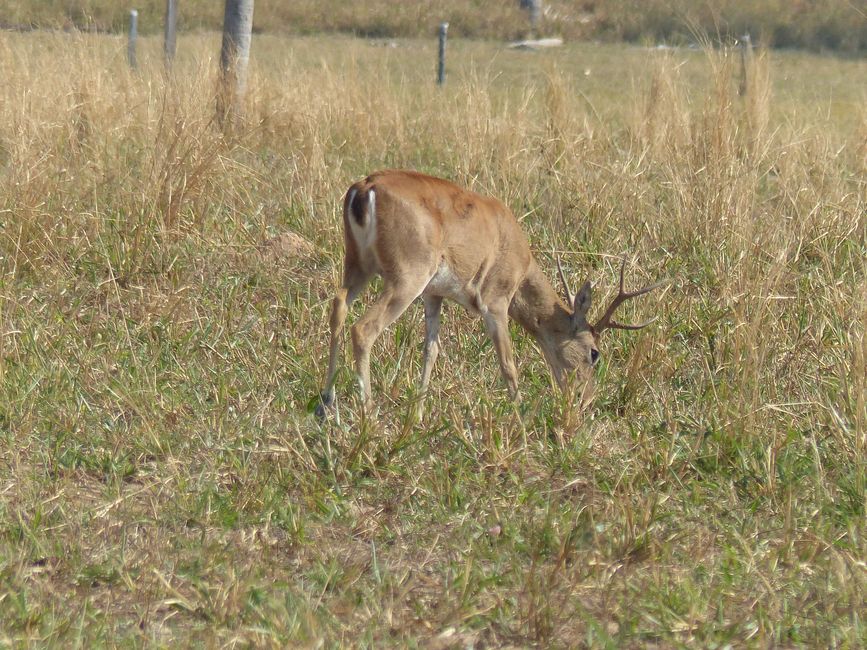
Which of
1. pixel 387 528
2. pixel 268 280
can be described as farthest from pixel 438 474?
pixel 268 280

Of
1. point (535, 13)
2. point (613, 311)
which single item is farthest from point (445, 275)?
point (535, 13)

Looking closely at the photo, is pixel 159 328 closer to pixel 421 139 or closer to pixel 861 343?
pixel 861 343

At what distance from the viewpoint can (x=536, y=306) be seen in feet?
19.3

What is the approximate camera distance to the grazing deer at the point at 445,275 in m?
5.08

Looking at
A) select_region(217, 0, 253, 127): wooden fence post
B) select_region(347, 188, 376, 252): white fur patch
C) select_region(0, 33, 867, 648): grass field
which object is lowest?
select_region(0, 33, 867, 648): grass field

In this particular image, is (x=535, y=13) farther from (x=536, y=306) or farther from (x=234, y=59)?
(x=536, y=306)

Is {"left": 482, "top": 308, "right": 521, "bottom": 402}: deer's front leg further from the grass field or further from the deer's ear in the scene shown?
the deer's ear

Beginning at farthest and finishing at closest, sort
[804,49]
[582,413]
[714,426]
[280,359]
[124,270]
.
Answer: [804,49]
[124,270]
[280,359]
[582,413]
[714,426]

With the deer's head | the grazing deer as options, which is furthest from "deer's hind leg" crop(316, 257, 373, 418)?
the deer's head

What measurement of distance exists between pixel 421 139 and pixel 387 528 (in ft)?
18.4

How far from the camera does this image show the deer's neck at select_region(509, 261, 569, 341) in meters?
5.88

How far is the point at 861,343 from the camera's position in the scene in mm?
4512

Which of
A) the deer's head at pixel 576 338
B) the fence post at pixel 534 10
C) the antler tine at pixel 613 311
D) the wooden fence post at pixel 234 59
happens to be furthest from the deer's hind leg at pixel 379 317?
the fence post at pixel 534 10

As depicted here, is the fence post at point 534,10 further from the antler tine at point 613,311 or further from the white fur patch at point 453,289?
the white fur patch at point 453,289
